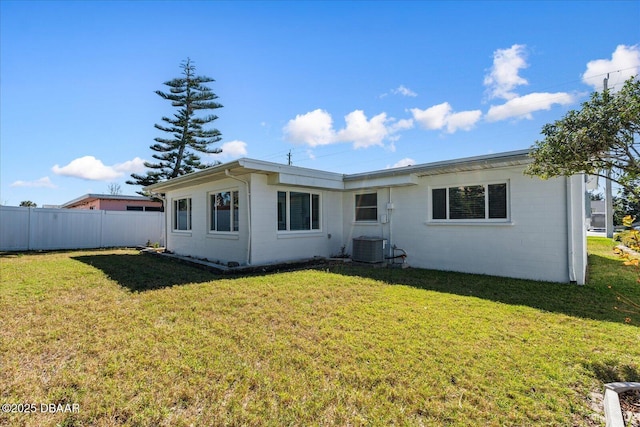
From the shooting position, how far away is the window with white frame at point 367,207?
1039 cm

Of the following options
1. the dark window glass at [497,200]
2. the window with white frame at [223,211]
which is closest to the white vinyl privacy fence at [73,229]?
the window with white frame at [223,211]

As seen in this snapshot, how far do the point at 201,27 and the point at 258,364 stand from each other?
8.95 metres

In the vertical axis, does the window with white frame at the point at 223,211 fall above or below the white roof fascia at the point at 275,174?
below

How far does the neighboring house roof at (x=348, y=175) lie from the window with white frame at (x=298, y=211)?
28.4 inches

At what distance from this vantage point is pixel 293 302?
5.31 meters

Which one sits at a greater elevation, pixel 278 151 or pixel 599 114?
pixel 278 151

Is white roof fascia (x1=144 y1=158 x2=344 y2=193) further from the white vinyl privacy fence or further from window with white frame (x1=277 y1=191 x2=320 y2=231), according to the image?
the white vinyl privacy fence

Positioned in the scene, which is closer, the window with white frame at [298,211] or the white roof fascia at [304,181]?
the white roof fascia at [304,181]

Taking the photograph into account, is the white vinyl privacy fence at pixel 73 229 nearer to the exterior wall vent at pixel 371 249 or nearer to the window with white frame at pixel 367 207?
the window with white frame at pixel 367 207

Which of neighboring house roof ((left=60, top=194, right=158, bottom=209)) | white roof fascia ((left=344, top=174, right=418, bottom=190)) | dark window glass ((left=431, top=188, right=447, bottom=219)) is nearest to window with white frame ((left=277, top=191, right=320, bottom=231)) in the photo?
white roof fascia ((left=344, top=174, right=418, bottom=190))

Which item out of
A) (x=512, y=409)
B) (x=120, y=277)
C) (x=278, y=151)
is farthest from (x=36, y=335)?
(x=278, y=151)

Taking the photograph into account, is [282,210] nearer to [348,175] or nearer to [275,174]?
[275,174]

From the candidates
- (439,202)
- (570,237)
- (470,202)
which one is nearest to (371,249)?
(439,202)

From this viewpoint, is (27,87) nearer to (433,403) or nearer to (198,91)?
(433,403)
